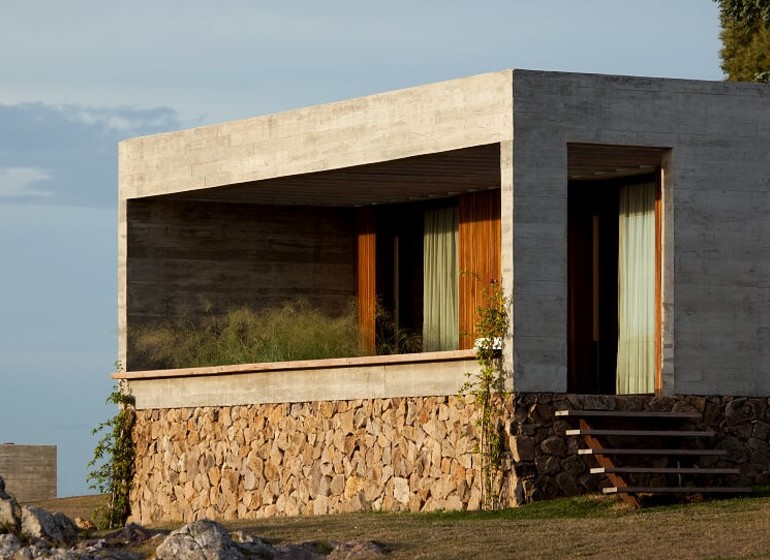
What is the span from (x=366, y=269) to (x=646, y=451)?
7.51 meters

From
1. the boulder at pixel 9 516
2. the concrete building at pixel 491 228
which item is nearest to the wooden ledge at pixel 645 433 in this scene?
the concrete building at pixel 491 228

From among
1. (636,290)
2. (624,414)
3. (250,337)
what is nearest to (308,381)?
(250,337)

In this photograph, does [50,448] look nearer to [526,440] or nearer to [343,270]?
[343,270]

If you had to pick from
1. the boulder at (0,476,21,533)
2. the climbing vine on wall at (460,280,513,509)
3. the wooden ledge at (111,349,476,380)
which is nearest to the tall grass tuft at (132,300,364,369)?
the wooden ledge at (111,349,476,380)

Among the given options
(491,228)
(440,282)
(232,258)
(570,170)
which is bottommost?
(440,282)

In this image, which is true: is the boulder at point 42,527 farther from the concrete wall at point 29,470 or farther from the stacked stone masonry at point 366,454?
the concrete wall at point 29,470

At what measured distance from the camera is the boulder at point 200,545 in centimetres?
1452

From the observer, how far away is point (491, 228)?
2264cm

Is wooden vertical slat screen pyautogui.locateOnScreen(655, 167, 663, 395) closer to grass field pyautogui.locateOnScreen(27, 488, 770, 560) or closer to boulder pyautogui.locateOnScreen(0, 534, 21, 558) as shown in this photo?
grass field pyautogui.locateOnScreen(27, 488, 770, 560)

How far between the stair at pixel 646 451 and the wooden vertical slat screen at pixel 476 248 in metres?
4.19

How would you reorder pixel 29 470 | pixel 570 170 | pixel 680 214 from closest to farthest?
pixel 680 214 < pixel 570 170 < pixel 29 470

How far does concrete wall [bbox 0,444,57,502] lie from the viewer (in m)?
33.9

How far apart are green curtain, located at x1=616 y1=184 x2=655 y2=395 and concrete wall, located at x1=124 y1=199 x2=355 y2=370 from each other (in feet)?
16.3

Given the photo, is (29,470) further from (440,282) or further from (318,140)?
(318,140)
